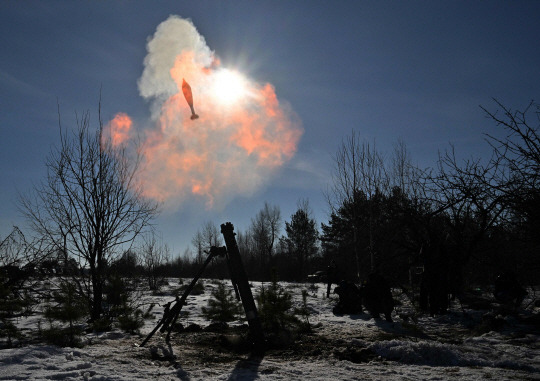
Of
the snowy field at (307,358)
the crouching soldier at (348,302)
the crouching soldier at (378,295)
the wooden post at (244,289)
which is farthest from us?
the crouching soldier at (348,302)

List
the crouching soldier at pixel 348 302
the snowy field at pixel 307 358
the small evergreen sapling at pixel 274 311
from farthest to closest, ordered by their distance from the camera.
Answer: the crouching soldier at pixel 348 302
the small evergreen sapling at pixel 274 311
the snowy field at pixel 307 358

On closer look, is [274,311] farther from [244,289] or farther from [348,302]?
[348,302]

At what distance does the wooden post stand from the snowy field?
0.99ft

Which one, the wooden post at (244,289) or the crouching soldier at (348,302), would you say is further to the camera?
the crouching soldier at (348,302)

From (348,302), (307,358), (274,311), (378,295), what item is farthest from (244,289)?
(348,302)

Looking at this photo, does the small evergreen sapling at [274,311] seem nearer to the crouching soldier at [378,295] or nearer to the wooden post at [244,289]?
the wooden post at [244,289]

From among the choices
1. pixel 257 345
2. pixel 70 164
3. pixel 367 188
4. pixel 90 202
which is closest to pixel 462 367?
pixel 257 345

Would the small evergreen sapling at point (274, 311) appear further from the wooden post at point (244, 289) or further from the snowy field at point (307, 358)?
the wooden post at point (244, 289)

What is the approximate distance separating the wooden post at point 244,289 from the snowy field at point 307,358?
303mm

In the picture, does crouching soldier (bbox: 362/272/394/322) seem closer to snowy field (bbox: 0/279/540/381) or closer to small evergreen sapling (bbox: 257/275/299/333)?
snowy field (bbox: 0/279/540/381)

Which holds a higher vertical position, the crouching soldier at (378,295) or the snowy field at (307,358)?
the crouching soldier at (378,295)

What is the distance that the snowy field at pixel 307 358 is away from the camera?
418cm

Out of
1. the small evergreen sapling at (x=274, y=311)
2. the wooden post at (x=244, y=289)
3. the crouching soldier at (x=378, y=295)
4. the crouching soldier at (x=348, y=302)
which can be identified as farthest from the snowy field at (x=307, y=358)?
the crouching soldier at (x=348, y=302)

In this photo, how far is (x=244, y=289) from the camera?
6086mm
